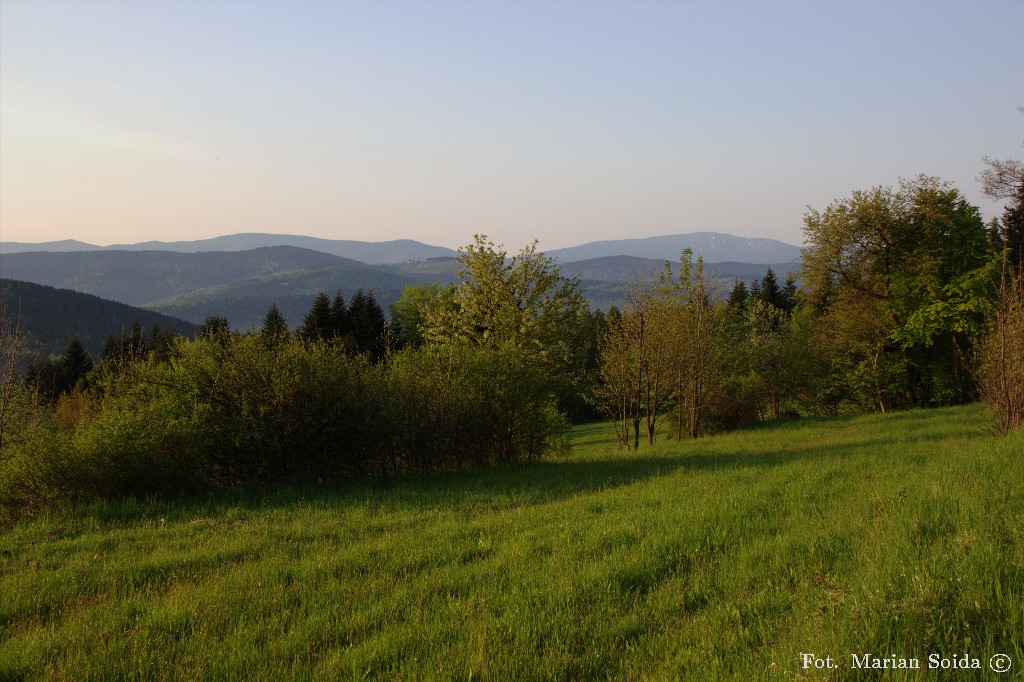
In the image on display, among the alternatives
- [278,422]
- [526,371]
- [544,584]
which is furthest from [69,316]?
[544,584]

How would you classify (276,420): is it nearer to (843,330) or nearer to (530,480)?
(530,480)

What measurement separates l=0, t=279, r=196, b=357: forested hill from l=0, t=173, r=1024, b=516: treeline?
441 feet

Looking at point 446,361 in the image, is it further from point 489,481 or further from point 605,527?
point 605,527

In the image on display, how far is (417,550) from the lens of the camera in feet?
24.2

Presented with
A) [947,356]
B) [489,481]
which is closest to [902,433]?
[489,481]

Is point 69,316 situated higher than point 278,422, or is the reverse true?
point 69,316

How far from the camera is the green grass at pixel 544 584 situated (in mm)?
3932

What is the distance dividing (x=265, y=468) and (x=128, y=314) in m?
193

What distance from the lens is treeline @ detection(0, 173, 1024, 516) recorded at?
1260 centimetres

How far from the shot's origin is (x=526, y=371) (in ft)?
56.1

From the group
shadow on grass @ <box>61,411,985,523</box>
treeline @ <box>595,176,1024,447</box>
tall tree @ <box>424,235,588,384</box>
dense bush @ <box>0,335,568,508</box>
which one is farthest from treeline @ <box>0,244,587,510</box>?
treeline @ <box>595,176,1024,447</box>
